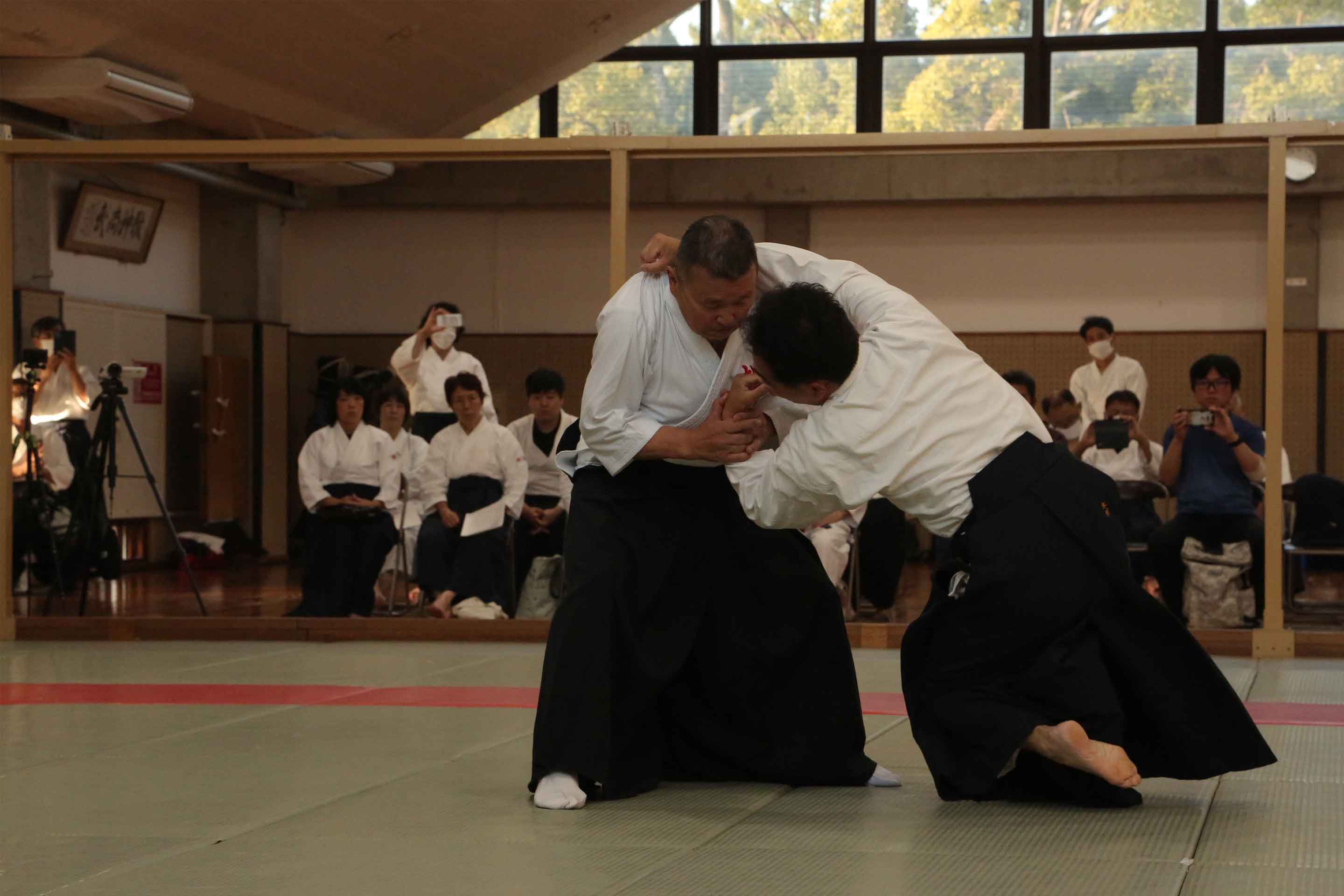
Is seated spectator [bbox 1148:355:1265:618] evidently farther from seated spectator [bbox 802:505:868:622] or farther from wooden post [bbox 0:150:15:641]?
wooden post [bbox 0:150:15:641]

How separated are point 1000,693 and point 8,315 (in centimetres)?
449

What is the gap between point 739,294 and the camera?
9.14ft

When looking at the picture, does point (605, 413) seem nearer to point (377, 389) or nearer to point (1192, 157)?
point (377, 389)

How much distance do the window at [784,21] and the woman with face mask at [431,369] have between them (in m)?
4.81

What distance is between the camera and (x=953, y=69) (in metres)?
11.6

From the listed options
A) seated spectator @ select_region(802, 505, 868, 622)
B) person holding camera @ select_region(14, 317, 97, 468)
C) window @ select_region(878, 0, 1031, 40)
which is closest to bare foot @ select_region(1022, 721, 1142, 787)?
seated spectator @ select_region(802, 505, 868, 622)

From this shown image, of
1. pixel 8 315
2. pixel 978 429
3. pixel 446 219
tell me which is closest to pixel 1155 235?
pixel 446 219

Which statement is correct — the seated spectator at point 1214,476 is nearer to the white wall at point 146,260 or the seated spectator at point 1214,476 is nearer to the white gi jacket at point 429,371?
the white gi jacket at point 429,371

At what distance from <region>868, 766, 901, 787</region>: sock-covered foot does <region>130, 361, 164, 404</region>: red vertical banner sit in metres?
8.41

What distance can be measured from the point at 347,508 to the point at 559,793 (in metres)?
4.49

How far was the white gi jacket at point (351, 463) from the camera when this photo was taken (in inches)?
286

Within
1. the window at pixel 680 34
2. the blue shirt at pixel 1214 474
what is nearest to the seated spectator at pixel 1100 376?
the blue shirt at pixel 1214 474

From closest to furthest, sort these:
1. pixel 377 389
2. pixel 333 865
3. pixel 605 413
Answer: pixel 333 865
pixel 605 413
pixel 377 389

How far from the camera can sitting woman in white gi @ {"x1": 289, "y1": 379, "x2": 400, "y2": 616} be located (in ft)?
23.2
